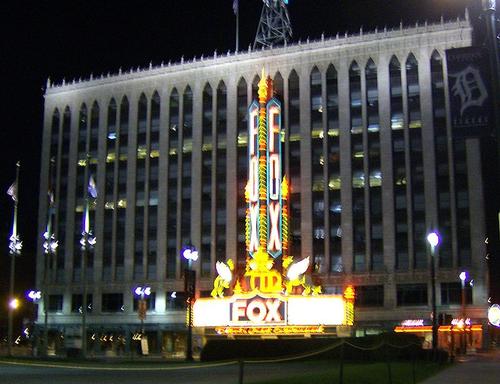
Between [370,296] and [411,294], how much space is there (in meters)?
4.61

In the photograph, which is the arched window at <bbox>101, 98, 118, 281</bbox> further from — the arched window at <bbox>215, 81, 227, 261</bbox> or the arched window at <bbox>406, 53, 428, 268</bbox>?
the arched window at <bbox>406, 53, 428, 268</bbox>

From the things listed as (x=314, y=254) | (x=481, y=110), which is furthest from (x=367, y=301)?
(x=481, y=110)

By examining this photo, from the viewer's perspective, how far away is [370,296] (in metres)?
84.9

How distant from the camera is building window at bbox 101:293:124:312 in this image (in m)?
97.1

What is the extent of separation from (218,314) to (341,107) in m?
37.9

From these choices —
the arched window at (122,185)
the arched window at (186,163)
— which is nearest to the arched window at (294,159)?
the arched window at (186,163)

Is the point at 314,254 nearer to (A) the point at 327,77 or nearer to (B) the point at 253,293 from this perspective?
(A) the point at 327,77

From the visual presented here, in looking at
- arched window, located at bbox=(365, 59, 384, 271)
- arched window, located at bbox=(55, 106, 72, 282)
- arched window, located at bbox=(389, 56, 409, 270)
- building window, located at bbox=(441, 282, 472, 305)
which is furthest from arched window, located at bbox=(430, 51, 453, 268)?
arched window, located at bbox=(55, 106, 72, 282)

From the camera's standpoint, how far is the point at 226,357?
47469 millimetres

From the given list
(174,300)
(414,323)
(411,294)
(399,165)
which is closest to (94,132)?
(174,300)

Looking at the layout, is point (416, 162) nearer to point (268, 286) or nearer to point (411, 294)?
point (411, 294)

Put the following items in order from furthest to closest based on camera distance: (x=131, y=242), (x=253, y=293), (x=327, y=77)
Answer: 1. (x=131, y=242)
2. (x=327, y=77)
3. (x=253, y=293)

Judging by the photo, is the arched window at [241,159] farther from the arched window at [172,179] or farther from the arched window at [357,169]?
the arched window at [357,169]

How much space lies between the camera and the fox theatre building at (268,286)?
2269 inches
